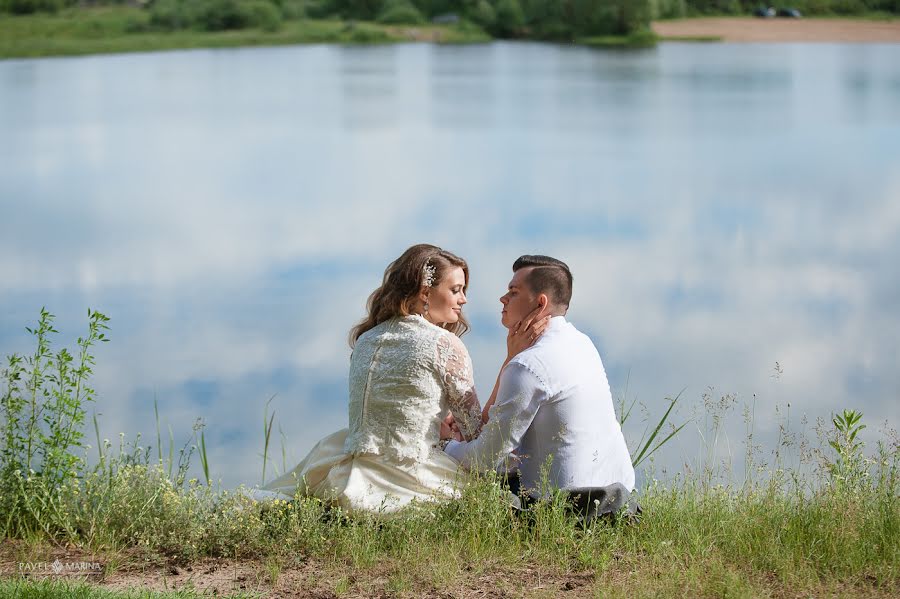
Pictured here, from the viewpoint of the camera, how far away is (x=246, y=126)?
26.0m

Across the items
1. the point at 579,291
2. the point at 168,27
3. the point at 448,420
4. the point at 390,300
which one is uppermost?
the point at 168,27

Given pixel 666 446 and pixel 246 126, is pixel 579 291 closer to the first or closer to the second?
pixel 666 446

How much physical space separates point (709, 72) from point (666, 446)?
29.8 meters

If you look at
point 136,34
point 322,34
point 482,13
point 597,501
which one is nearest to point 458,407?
point 597,501

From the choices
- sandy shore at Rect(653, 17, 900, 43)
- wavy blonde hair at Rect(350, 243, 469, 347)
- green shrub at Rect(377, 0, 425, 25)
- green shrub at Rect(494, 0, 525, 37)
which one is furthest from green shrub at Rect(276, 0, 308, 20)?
wavy blonde hair at Rect(350, 243, 469, 347)

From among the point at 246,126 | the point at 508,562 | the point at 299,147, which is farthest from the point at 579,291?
the point at 246,126

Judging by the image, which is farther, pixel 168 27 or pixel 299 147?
pixel 168 27

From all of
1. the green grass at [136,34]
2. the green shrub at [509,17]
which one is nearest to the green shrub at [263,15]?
the green grass at [136,34]

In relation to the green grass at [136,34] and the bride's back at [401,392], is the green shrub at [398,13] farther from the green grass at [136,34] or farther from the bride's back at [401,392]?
the bride's back at [401,392]

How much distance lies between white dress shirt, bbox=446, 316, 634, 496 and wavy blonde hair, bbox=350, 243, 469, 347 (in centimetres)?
54

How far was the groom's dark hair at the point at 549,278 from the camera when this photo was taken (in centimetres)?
465

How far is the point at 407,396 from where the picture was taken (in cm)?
463

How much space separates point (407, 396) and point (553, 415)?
644 millimetres

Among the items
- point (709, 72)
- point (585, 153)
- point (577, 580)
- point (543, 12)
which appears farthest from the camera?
point (709, 72)
